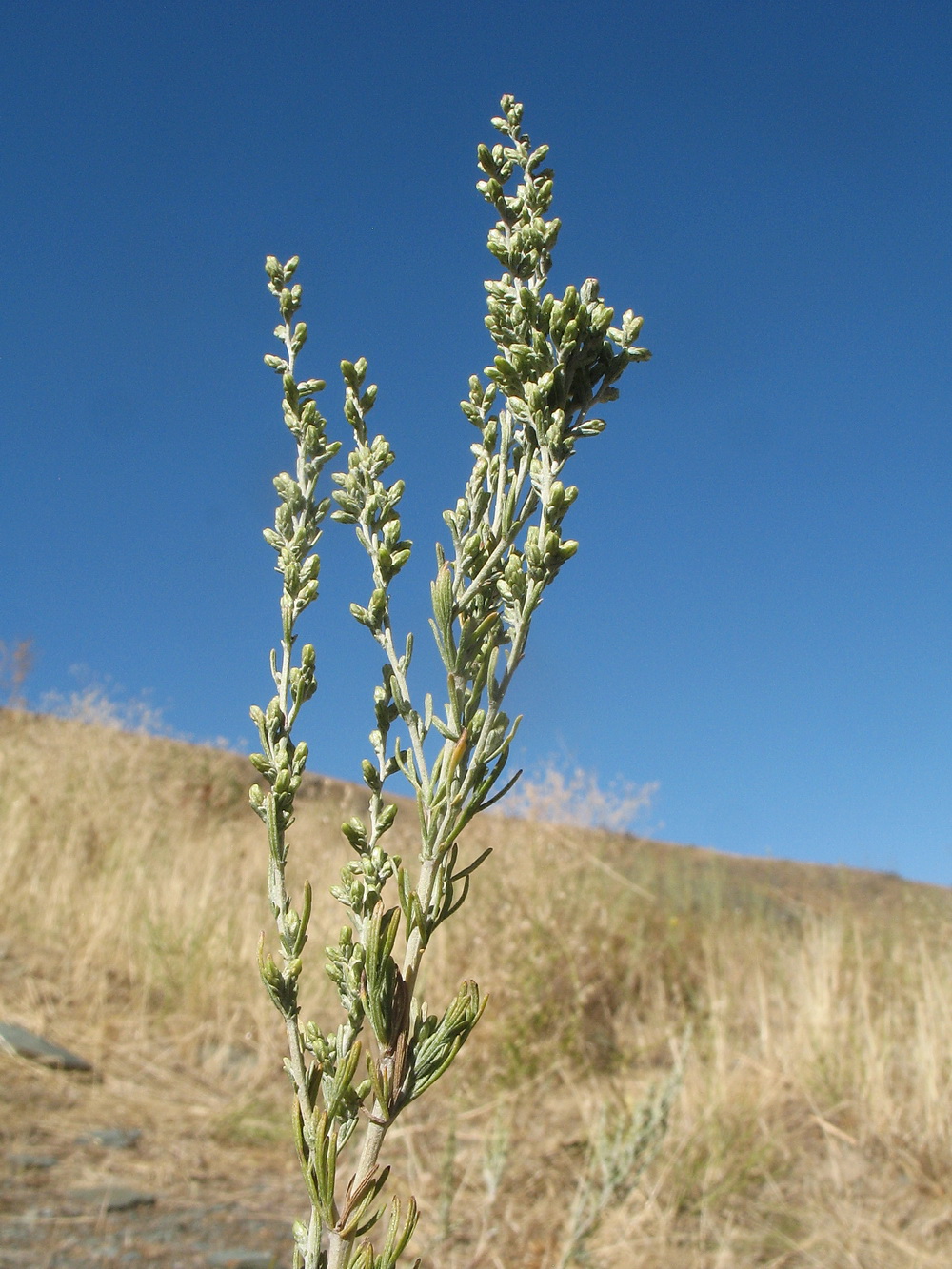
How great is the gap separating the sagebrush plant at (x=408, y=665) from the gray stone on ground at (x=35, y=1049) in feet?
15.1

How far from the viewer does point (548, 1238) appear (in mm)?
3379

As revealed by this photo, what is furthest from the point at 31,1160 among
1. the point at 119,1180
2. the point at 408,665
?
the point at 408,665

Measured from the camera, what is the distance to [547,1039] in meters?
5.52

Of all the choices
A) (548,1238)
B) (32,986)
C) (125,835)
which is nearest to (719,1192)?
(548,1238)

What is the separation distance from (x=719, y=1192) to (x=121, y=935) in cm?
451

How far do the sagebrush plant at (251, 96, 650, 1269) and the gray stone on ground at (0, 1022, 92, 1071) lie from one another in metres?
4.61

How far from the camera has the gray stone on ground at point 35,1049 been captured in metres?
4.78

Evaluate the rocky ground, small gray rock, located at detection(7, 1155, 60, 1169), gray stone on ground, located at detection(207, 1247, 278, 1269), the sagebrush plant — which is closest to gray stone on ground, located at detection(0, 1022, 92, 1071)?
the rocky ground

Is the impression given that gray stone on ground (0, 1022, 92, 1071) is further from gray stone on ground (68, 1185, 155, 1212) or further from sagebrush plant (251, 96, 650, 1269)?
sagebrush plant (251, 96, 650, 1269)

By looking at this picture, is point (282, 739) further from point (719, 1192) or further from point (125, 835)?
point (125, 835)

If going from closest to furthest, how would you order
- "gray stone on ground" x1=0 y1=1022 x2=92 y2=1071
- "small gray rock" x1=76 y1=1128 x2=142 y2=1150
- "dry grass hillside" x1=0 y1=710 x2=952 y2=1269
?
"dry grass hillside" x1=0 y1=710 x2=952 y2=1269, "small gray rock" x1=76 y1=1128 x2=142 y2=1150, "gray stone on ground" x1=0 y1=1022 x2=92 y2=1071

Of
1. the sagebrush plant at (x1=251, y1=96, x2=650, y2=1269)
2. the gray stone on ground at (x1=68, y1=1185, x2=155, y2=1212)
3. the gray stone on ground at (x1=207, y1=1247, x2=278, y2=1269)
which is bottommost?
the gray stone on ground at (x1=207, y1=1247, x2=278, y2=1269)

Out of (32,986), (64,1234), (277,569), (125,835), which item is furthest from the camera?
(125,835)

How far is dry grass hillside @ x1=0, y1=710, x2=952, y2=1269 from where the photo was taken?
3678 mm
